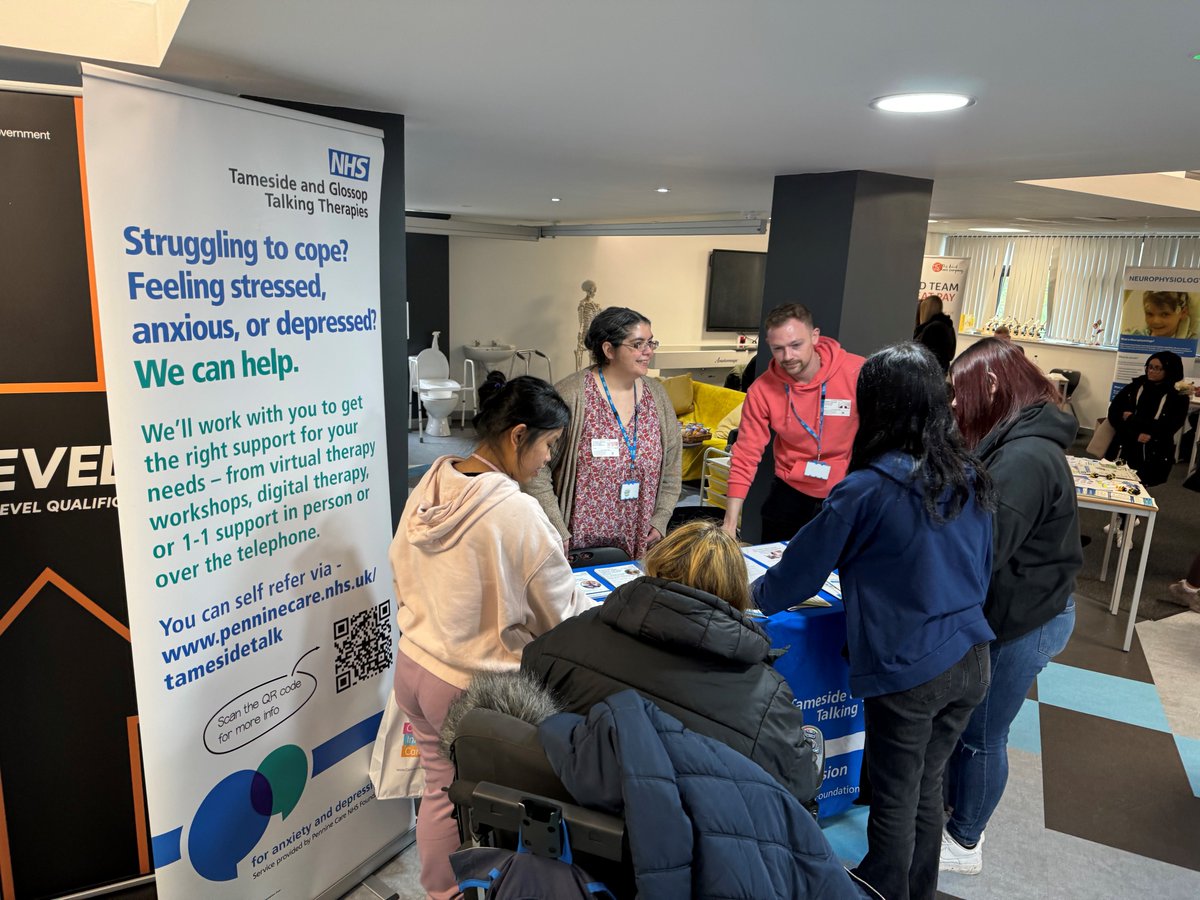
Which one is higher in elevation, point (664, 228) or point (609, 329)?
point (664, 228)

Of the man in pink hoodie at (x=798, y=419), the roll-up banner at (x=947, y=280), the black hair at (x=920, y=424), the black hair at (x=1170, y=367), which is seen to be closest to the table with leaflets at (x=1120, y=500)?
the man in pink hoodie at (x=798, y=419)

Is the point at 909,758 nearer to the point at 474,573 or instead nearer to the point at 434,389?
the point at 474,573

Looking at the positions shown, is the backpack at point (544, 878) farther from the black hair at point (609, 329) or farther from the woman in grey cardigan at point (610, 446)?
the black hair at point (609, 329)

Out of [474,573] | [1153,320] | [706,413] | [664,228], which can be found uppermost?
[664,228]

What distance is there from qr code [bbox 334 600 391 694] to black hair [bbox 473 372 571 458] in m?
0.71

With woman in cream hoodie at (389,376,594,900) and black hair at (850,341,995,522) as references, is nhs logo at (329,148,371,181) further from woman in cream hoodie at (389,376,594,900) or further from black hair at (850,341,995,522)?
black hair at (850,341,995,522)

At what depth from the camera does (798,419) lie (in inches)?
111

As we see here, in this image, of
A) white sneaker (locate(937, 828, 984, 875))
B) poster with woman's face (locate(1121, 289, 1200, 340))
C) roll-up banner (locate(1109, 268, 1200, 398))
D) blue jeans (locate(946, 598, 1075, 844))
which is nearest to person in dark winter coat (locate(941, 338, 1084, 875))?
blue jeans (locate(946, 598, 1075, 844))

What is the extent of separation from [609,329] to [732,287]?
851 centimetres

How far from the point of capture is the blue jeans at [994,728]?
203cm

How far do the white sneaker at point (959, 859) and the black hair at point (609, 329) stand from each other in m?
1.78

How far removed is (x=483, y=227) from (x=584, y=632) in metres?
7.32

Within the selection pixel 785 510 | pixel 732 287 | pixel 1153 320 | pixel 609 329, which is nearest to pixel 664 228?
pixel 732 287

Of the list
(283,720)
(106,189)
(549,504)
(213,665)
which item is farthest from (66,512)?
(549,504)
